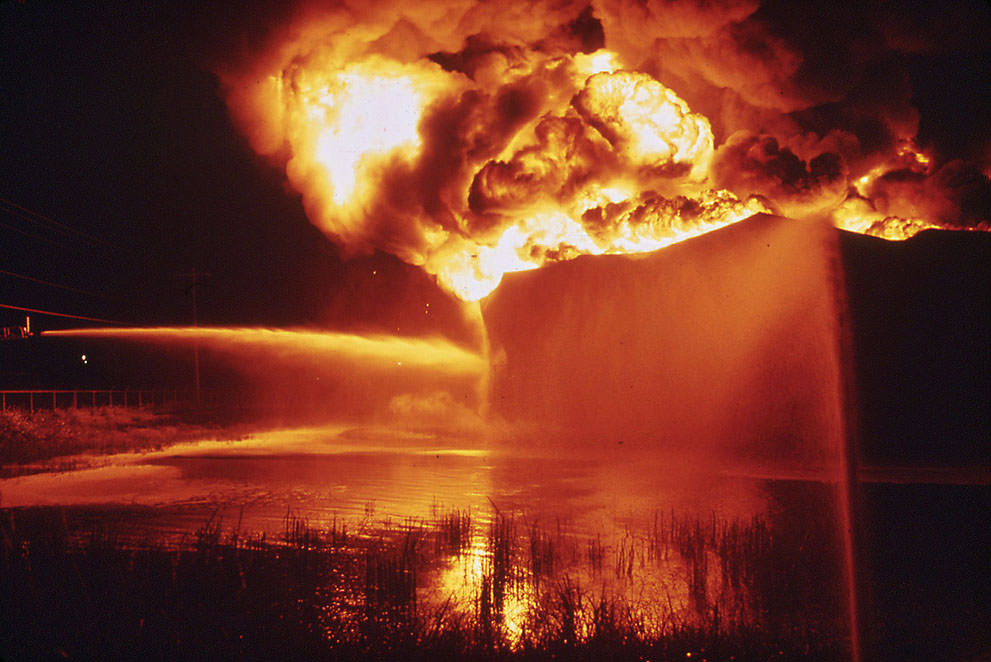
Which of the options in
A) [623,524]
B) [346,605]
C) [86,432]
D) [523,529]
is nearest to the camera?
[346,605]

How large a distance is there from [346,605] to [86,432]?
843 inches

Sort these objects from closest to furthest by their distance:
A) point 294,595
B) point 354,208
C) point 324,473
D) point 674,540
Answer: point 294,595
point 674,540
point 324,473
point 354,208

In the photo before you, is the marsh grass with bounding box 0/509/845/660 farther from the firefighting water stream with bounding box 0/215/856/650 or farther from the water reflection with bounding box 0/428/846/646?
the firefighting water stream with bounding box 0/215/856/650

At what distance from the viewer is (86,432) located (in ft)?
80.2

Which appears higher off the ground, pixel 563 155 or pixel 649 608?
pixel 563 155

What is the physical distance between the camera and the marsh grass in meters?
6.08

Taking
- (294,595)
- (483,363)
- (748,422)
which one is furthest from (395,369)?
(294,595)

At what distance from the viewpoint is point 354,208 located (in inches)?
909

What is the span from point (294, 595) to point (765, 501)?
27.1 ft

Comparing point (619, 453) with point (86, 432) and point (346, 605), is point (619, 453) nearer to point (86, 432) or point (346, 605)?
point (346, 605)

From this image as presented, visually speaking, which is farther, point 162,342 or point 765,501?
point 162,342

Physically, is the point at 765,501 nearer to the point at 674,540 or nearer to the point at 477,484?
the point at 674,540

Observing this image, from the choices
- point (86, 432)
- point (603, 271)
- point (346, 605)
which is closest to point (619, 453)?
point (603, 271)

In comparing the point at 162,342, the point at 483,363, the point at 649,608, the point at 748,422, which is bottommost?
the point at 649,608
